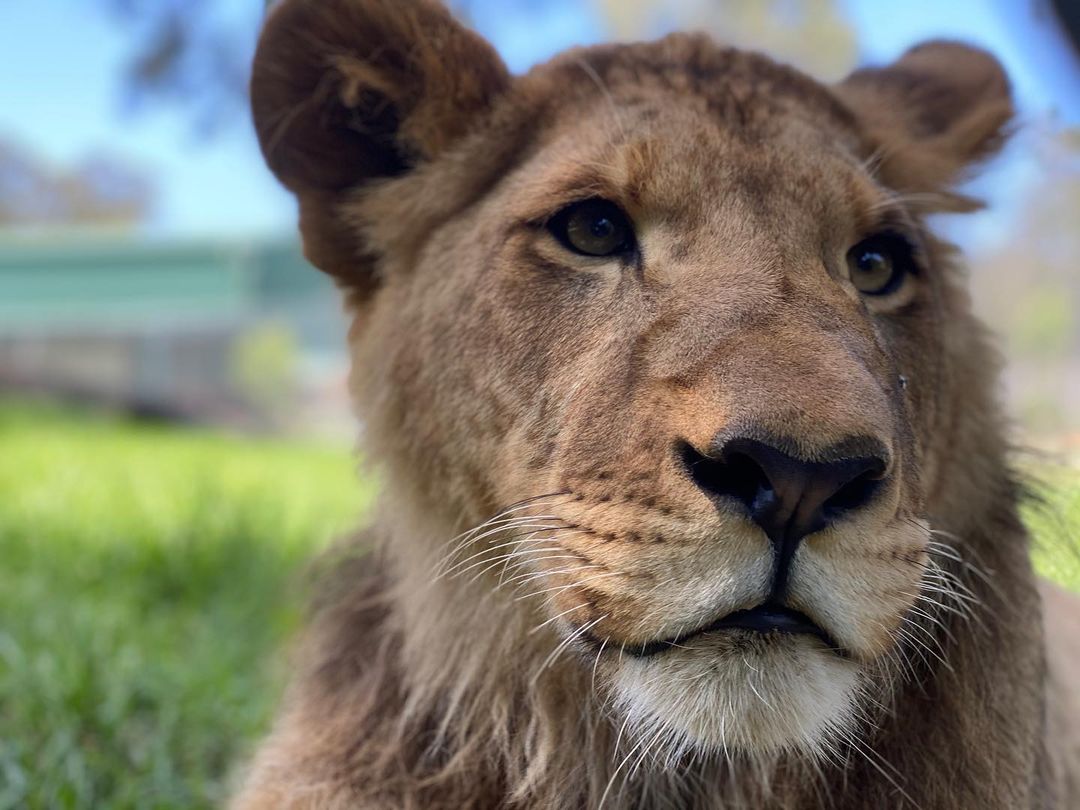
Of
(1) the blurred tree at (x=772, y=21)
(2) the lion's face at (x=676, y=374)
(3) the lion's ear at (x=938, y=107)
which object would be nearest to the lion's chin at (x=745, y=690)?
(2) the lion's face at (x=676, y=374)

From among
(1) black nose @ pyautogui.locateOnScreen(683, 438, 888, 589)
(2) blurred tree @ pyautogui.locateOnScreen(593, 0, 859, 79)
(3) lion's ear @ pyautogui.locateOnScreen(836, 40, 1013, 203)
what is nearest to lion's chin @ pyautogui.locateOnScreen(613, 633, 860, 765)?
(1) black nose @ pyautogui.locateOnScreen(683, 438, 888, 589)

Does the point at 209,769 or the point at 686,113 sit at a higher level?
the point at 686,113

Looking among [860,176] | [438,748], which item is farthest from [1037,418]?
[438,748]

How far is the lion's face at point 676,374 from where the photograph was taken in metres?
1.75

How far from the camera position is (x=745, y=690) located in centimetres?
183

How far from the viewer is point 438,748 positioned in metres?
2.48

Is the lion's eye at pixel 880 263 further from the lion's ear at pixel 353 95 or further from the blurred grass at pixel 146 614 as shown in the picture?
the lion's ear at pixel 353 95

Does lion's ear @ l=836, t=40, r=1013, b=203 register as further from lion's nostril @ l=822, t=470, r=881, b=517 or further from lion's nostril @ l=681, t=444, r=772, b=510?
lion's nostril @ l=681, t=444, r=772, b=510

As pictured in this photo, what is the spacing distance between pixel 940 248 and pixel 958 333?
0.24 m

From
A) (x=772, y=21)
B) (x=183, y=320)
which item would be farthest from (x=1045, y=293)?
(x=183, y=320)

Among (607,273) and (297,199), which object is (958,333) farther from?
(297,199)

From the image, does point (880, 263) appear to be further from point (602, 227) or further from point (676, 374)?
point (676, 374)

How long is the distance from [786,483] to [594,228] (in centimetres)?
92

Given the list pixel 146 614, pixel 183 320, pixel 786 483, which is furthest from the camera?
pixel 183 320
